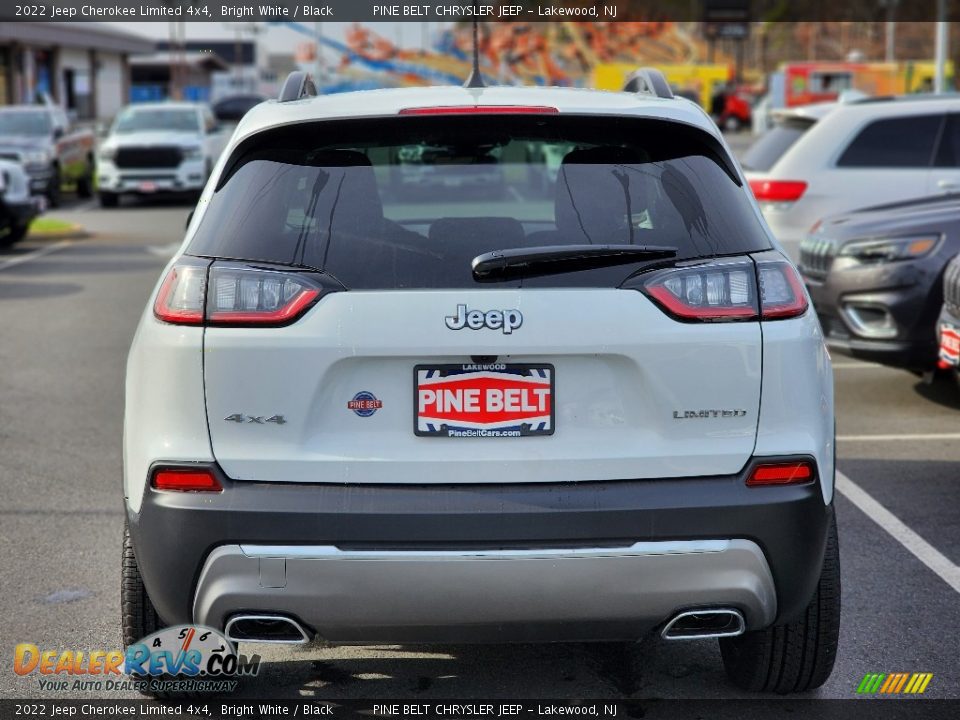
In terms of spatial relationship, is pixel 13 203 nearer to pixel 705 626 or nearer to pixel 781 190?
pixel 781 190

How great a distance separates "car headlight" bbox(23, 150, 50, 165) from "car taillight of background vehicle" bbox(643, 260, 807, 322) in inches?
985

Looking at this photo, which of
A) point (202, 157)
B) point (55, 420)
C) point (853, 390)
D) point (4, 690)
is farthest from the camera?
point (202, 157)

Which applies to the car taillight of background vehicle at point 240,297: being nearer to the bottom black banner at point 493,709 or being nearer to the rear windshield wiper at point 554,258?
the rear windshield wiper at point 554,258

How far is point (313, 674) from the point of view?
4.15 m

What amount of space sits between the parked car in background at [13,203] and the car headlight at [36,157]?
7590mm

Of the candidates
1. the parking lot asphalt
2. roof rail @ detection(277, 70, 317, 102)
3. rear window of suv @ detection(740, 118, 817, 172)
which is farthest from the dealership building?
roof rail @ detection(277, 70, 317, 102)

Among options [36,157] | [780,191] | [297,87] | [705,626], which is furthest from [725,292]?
[36,157]

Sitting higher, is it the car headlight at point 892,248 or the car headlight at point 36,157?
the car headlight at point 892,248

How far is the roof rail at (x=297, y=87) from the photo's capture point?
13.4ft

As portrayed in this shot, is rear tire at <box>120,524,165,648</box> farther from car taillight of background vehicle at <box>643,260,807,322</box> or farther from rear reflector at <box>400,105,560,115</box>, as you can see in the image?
car taillight of background vehicle at <box>643,260,807,322</box>

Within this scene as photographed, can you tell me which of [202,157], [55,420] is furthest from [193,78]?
[55,420]

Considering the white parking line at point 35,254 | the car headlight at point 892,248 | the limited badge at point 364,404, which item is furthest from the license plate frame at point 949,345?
the white parking line at point 35,254

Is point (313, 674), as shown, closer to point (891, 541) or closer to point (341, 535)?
point (341, 535)

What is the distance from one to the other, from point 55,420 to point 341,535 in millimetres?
5302
